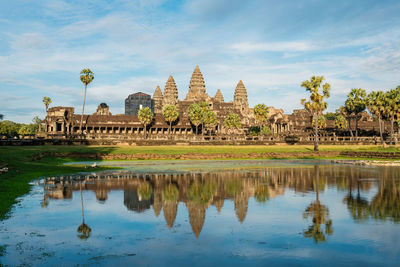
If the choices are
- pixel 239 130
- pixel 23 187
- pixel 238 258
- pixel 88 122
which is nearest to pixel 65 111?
pixel 88 122

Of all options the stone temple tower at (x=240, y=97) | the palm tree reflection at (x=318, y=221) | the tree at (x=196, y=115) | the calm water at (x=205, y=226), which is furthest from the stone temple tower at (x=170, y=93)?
the palm tree reflection at (x=318, y=221)

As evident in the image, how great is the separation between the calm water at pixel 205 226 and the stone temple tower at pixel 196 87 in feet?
499

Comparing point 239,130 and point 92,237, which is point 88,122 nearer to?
point 239,130

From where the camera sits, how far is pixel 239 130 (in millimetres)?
142875

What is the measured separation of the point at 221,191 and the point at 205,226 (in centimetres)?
791

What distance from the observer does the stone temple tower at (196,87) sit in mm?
173750

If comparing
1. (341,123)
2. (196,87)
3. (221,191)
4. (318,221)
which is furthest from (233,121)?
(318,221)

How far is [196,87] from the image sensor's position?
175875 mm

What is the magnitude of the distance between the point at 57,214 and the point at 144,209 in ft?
11.3

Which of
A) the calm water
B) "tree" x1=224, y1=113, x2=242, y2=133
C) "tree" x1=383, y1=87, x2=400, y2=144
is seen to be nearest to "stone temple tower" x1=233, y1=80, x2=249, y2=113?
"tree" x1=224, y1=113, x2=242, y2=133

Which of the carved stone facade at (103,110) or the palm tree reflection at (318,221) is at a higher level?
the carved stone facade at (103,110)

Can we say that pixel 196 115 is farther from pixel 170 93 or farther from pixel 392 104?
pixel 170 93

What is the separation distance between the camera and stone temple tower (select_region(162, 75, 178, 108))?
578 feet

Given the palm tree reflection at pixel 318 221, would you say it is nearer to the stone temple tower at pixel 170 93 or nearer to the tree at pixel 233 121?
the tree at pixel 233 121
